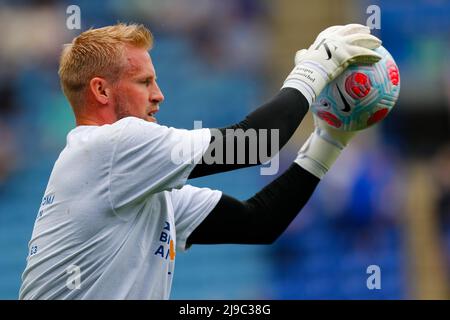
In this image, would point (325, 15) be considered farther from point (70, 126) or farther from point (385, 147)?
point (70, 126)

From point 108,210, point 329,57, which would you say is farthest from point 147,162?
point 329,57

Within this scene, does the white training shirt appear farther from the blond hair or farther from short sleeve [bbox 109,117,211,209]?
the blond hair

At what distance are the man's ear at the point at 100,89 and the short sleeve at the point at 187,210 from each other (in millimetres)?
616

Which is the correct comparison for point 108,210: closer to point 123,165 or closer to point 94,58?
point 123,165

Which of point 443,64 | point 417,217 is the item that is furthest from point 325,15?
point 417,217

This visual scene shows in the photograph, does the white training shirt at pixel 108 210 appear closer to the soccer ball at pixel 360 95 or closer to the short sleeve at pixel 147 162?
the short sleeve at pixel 147 162

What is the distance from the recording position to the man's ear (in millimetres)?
4246

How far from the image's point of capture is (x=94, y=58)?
14.0ft

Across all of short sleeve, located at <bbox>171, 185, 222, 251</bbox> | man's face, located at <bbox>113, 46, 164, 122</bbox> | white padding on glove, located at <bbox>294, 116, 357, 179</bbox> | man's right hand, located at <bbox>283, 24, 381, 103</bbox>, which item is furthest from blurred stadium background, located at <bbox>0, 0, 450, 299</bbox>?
man's face, located at <bbox>113, 46, 164, 122</bbox>

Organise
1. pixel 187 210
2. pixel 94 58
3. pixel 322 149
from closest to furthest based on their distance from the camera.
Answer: pixel 94 58 < pixel 187 210 < pixel 322 149

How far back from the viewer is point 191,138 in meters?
4.00

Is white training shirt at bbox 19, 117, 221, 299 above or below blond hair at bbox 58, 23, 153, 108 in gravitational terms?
below

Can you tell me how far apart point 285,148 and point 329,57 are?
6.22 m
